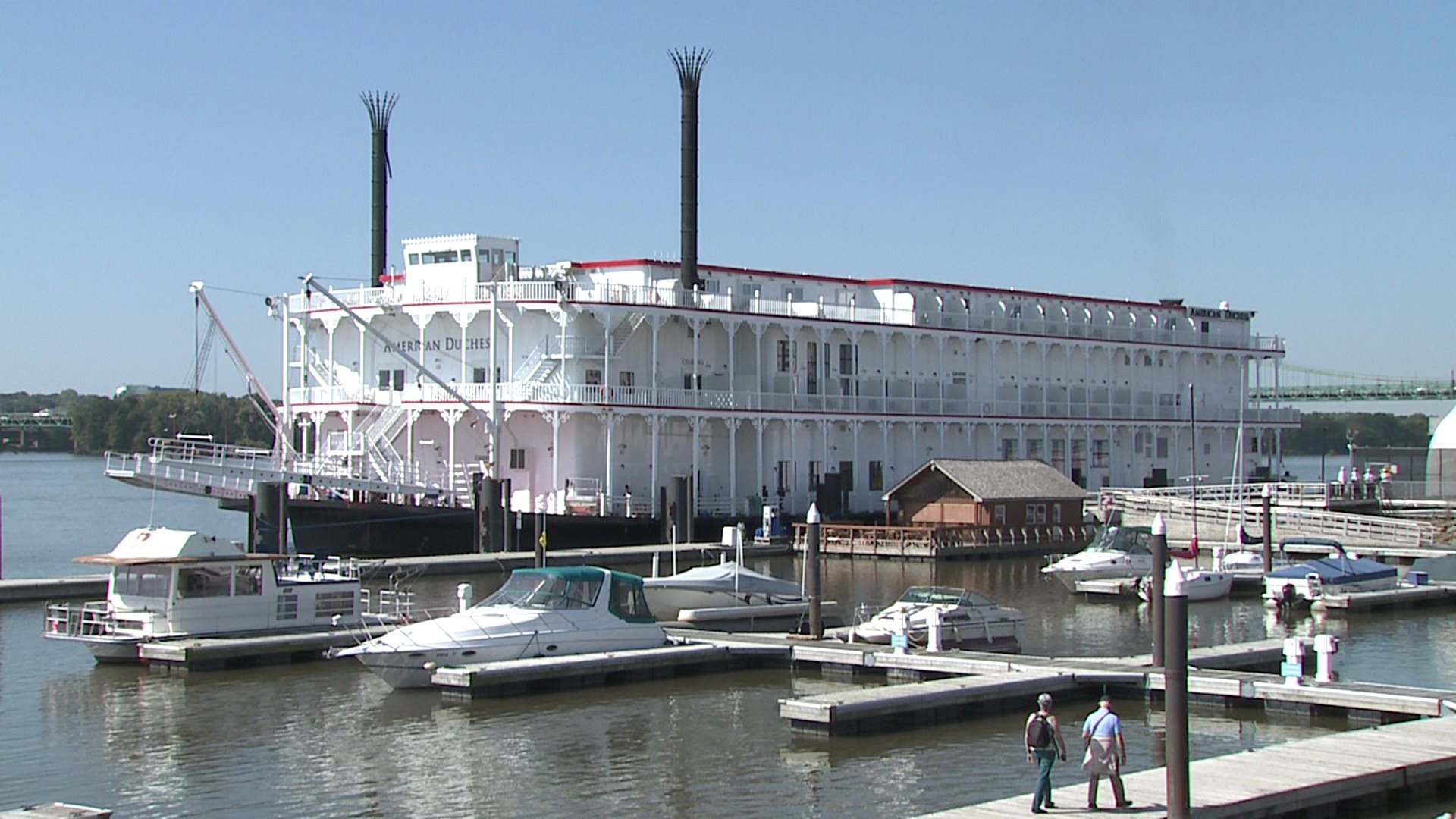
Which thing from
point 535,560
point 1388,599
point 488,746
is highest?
point 535,560

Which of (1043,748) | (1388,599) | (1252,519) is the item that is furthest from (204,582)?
(1252,519)

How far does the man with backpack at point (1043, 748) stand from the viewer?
53.7ft

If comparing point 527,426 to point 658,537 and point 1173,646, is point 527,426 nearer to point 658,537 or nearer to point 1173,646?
point 658,537

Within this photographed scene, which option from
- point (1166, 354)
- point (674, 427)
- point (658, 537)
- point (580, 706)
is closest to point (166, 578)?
point (580, 706)

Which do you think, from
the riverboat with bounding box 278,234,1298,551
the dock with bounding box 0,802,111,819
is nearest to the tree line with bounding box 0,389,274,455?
the riverboat with bounding box 278,234,1298,551

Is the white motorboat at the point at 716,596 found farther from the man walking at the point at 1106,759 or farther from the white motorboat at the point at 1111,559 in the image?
the man walking at the point at 1106,759

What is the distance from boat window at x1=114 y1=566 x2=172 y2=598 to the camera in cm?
2889

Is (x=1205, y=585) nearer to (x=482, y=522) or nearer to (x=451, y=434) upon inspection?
(x=482, y=522)

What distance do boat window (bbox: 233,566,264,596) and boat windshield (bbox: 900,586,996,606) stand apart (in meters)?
Answer: 11.7

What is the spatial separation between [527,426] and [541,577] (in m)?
29.2

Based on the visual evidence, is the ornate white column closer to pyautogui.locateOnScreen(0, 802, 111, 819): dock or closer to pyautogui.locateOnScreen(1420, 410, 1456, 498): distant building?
pyautogui.locateOnScreen(0, 802, 111, 819): dock

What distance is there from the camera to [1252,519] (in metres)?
58.0

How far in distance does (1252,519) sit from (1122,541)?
608 inches

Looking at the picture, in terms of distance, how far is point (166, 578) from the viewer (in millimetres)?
28891
